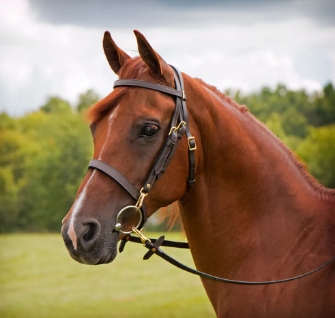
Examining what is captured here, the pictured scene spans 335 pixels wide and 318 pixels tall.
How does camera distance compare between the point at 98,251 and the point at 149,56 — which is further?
the point at 149,56

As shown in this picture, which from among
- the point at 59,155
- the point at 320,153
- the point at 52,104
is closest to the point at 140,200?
the point at 320,153

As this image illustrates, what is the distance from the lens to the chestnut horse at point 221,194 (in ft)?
11.5

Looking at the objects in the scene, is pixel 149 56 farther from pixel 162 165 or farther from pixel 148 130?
pixel 162 165

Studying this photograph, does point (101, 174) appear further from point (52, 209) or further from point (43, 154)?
point (43, 154)

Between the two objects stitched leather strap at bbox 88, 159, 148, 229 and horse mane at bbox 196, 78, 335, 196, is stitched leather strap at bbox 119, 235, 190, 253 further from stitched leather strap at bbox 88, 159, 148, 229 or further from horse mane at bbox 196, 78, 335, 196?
horse mane at bbox 196, 78, 335, 196

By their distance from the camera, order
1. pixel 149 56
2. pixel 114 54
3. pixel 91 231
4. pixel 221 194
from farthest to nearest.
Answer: pixel 114 54, pixel 221 194, pixel 149 56, pixel 91 231

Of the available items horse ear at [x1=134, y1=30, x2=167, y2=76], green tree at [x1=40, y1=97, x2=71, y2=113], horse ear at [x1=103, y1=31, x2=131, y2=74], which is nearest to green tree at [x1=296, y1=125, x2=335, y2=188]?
horse ear at [x1=103, y1=31, x2=131, y2=74]

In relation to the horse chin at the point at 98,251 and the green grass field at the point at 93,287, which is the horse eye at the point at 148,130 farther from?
the green grass field at the point at 93,287

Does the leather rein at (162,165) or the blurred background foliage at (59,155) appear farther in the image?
the blurred background foliage at (59,155)

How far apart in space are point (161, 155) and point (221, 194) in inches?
24.8

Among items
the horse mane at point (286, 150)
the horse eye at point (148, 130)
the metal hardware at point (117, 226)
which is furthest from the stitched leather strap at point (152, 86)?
the metal hardware at point (117, 226)

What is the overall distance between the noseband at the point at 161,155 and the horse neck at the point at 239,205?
0.45 ft

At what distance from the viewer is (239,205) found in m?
3.90

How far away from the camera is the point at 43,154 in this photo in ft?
195
